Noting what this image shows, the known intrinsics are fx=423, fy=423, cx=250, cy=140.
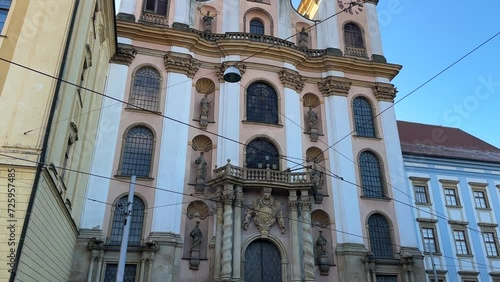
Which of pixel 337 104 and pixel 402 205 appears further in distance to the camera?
pixel 337 104

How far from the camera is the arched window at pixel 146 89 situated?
77.7 ft

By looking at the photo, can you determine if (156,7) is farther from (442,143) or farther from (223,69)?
(442,143)

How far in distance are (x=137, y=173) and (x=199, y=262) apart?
5.61 meters

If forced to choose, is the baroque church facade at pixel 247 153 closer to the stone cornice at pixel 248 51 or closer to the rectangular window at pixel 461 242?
the stone cornice at pixel 248 51

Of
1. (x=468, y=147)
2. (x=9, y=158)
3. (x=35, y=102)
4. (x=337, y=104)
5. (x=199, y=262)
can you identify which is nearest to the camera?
(x=9, y=158)

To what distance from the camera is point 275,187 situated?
21938 millimetres

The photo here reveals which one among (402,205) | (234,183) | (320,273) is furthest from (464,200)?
(234,183)

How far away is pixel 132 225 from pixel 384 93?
17.7 meters

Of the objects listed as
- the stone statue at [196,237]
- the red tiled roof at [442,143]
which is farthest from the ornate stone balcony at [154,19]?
the red tiled roof at [442,143]

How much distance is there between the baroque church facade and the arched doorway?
2.8 inches

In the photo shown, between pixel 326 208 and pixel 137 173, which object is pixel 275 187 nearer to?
pixel 326 208

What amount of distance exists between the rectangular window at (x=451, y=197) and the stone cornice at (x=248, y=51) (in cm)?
842

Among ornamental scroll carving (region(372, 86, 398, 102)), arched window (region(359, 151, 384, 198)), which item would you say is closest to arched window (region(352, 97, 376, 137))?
ornamental scroll carving (region(372, 86, 398, 102))

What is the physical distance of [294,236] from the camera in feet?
69.8
